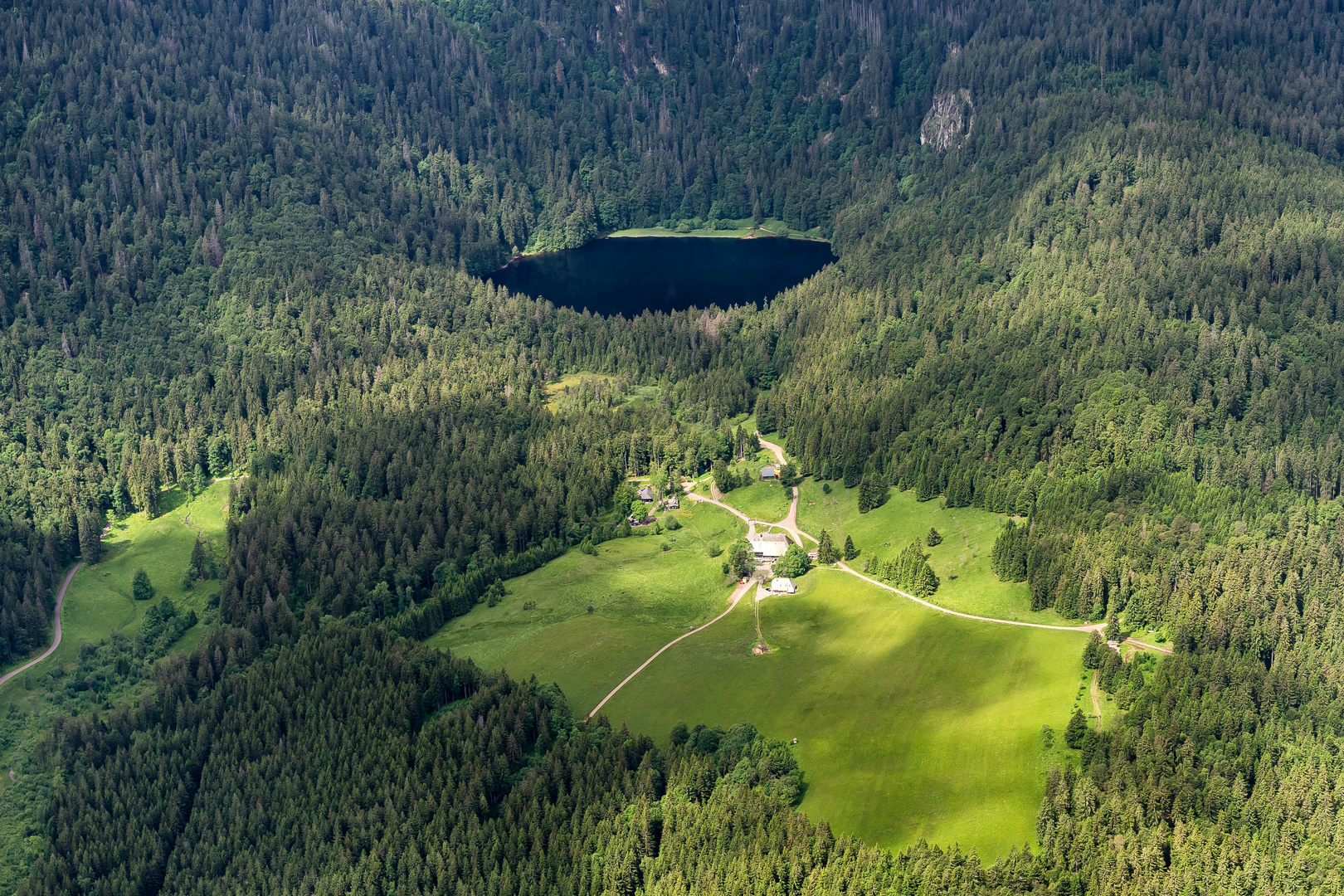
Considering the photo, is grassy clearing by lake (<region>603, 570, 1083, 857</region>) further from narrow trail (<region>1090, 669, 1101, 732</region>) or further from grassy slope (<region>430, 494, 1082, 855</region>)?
narrow trail (<region>1090, 669, 1101, 732</region>)

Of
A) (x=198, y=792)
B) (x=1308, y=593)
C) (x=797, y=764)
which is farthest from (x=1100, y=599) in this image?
(x=198, y=792)

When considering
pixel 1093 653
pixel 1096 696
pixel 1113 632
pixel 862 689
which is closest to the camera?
pixel 1096 696

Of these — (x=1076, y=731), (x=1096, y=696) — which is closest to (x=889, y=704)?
(x=1076, y=731)

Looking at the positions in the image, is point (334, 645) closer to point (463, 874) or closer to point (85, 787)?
point (85, 787)

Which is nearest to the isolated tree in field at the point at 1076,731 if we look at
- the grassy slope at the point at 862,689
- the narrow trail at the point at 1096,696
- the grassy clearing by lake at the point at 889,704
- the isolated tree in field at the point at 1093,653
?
the grassy clearing by lake at the point at 889,704

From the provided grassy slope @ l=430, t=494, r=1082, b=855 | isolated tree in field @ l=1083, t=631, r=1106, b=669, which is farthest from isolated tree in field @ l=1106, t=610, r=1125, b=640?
grassy slope @ l=430, t=494, r=1082, b=855

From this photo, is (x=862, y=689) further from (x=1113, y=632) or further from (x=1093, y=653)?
(x=1113, y=632)
